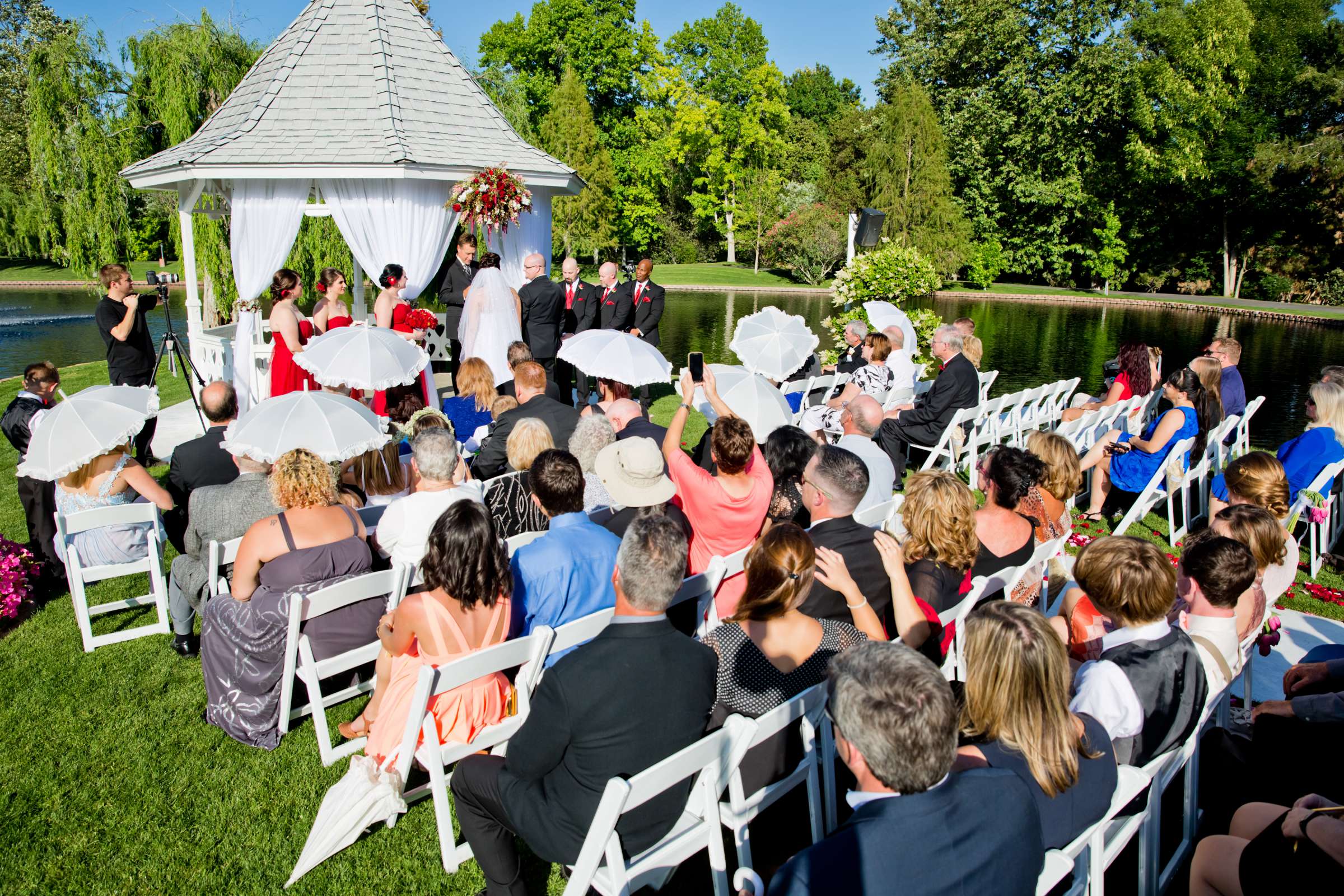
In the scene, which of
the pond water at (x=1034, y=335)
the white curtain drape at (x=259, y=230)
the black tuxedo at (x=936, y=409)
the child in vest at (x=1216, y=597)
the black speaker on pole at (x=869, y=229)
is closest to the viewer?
the child in vest at (x=1216, y=597)

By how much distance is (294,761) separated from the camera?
3.78 m

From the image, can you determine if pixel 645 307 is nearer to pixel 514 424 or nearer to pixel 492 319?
pixel 492 319

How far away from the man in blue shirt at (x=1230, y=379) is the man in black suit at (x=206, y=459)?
8576 millimetres

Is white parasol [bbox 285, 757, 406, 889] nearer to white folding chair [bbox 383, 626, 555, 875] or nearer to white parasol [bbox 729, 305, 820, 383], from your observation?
white folding chair [bbox 383, 626, 555, 875]

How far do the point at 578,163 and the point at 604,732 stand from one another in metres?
40.7

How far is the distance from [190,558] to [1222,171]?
4329 cm

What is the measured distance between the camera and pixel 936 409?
7.73m

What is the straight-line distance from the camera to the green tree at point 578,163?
39406mm

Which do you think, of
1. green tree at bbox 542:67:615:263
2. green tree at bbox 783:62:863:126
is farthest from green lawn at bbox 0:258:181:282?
green tree at bbox 783:62:863:126

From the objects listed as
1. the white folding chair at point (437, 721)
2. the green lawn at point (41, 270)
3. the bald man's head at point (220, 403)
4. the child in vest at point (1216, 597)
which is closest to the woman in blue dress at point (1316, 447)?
the child in vest at point (1216, 597)

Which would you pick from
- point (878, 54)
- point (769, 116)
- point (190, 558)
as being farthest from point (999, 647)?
point (878, 54)

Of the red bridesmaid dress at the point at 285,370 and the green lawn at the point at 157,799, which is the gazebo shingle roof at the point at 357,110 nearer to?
the red bridesmaid dress at the point at 285,370

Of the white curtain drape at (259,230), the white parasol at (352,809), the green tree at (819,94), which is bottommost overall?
the white parasol at (352,809)

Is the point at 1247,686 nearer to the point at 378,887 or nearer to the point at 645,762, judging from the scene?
the point at 645,762
